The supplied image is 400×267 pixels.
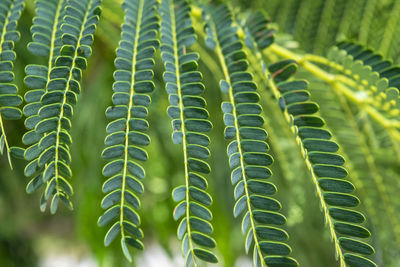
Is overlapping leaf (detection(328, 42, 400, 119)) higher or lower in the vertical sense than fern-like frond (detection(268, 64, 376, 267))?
higher

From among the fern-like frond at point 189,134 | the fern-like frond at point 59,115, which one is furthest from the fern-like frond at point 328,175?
the fern-like frond at point 59,115

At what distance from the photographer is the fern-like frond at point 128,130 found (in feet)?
1.27

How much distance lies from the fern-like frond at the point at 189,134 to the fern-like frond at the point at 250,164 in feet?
0.09

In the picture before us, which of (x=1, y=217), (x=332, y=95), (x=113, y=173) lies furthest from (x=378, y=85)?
(x=1, y=217)

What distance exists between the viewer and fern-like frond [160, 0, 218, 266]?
1.26 ft

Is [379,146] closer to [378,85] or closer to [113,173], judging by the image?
[378,85]

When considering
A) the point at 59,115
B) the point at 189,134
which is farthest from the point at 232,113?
the point at 59,115

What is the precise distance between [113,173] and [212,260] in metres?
0.13

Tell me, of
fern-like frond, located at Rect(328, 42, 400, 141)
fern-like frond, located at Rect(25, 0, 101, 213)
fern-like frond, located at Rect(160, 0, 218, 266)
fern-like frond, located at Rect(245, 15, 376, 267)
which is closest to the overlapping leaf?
fern-like frond, located at Rect(328, 42, 400, 141)

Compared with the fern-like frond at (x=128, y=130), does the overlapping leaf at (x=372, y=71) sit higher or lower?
higher

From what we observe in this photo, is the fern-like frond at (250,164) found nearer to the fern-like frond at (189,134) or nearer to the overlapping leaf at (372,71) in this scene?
the fern-like frond at (189,134)

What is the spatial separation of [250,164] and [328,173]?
3.2 inches

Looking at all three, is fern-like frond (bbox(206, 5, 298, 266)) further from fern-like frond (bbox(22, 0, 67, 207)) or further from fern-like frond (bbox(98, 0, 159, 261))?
fern-like frond (bbox(22, 0, 67, 207))

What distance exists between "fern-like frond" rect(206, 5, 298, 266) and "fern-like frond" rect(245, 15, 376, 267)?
5 centimetres
